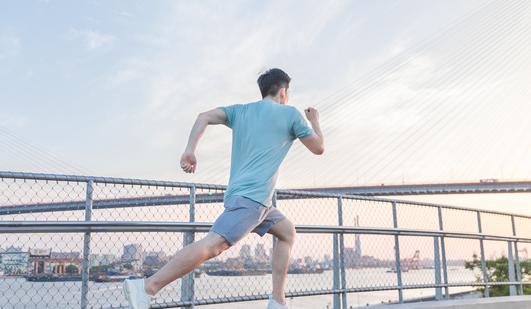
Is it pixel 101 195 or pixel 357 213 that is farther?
pixel 357 213

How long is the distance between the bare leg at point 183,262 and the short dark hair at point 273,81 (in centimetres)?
94

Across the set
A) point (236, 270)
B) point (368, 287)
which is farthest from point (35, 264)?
Result: point (368, 287)

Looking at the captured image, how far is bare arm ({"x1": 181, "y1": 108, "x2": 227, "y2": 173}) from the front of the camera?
2666 mm

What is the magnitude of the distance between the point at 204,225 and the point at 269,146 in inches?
51.8

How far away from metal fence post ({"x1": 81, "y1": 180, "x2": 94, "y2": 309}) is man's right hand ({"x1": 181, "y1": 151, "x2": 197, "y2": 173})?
121 cm

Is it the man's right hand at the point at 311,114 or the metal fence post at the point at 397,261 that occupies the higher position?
the man's right hand at the point at 311,114

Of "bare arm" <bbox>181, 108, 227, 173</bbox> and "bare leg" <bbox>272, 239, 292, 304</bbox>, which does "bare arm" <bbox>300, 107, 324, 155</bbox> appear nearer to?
"bare arm" <bbox>181, 108, 227, 173</bbox>

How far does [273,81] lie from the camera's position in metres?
3.07

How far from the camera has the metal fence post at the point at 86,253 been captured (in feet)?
11.7

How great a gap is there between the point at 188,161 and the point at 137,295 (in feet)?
2.29

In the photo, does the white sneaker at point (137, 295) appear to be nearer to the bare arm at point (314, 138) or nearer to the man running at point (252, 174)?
the man running at point (252, 174)

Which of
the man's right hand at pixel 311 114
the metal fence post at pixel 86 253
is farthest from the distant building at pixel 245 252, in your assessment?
the man's right hand at pixel 311 114

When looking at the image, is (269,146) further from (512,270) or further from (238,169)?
(512,270)

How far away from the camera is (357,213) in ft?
18.2
